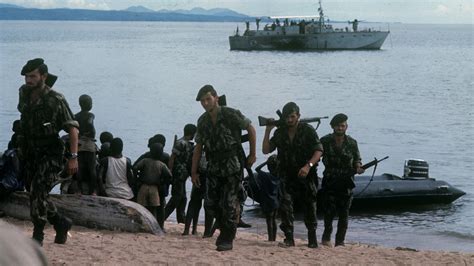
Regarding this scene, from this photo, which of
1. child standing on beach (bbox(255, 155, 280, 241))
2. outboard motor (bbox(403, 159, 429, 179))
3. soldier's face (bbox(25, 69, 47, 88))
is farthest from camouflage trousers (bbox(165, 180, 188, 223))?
outboard motor (bbox(403, 159, 429, 179))

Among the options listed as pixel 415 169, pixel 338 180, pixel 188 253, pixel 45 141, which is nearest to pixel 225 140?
pixel 188 253

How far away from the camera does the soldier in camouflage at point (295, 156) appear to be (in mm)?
8336

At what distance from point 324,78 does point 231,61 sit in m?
25.7

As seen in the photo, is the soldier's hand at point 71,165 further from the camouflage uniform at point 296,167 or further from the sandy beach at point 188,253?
the camouflage uniform at point 296,167

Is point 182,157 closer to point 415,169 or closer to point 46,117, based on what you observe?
point 46,117

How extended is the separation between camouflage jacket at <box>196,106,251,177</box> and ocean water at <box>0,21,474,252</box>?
307 inches

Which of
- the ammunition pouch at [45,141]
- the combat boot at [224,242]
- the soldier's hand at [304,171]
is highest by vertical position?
the ammunition pouch at [45,141]

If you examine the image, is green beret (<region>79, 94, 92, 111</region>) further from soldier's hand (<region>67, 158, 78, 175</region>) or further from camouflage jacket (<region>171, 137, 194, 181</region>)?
soldier's hand (<region>67, 158, 78, 175</region>)

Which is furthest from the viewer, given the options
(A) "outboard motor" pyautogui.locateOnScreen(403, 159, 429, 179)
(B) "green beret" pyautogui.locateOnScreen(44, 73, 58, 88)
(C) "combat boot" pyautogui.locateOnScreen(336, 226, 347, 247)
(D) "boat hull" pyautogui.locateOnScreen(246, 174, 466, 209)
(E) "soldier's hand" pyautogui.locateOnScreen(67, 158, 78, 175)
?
(A) "outboard motor" pyautogui.locateOnScreen(403, 159, 429, 179)

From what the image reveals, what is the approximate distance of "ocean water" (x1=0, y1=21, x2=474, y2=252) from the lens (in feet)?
58.4

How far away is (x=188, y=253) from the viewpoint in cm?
802

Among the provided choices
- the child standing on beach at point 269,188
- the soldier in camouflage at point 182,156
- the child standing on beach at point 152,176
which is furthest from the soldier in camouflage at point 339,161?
the child standing on beach at point 152,176

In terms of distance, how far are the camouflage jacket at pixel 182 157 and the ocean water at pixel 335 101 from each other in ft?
18.0

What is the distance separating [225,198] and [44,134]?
1730 millimetres
